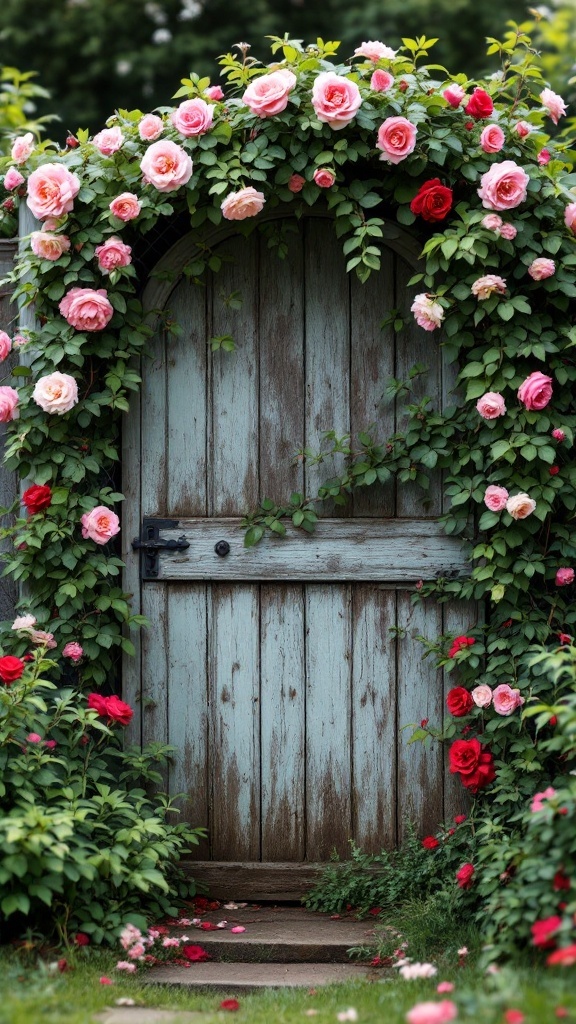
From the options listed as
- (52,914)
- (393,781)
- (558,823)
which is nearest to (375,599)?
(393,781)

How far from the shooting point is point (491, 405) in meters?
3.42

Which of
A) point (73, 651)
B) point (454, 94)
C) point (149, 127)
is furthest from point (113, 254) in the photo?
point (73, 651)

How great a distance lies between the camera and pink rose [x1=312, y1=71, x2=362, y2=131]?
332cm

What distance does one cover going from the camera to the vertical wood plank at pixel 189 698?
376 centimetres

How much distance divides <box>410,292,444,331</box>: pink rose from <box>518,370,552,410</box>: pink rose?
0.36m

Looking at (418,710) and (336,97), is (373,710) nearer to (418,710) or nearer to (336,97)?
(418,710)

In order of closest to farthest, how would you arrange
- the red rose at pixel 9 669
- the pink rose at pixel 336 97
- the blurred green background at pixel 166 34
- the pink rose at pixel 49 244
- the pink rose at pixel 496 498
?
1. the red rose at pixel 9 669
2. the pink rose at pixel 336 97
3. the pink rose at pixel 496 498
4. the pink rose at pixel 49 244
5. the blurred green background at pixel 166 34

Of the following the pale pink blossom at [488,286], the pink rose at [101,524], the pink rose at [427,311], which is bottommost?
the pink rose at [101,524]

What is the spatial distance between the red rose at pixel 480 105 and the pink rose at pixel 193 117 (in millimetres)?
858

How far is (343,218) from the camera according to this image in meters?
3.55

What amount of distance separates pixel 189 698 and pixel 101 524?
73cm

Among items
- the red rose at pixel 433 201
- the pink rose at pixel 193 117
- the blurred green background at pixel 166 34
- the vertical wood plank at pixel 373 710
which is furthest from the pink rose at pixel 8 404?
the blurred green background at pixel 166 34

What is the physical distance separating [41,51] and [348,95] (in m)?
8.87

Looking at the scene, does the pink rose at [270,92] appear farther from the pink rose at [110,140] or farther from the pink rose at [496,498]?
the pink rose at [496,498]
